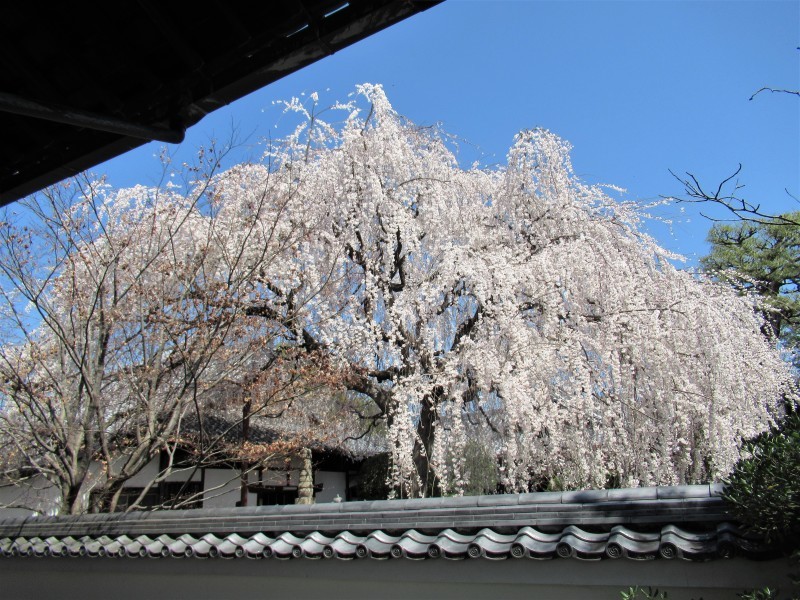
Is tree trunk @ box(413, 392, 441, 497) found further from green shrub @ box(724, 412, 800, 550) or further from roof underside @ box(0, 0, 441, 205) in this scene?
roof underside @ box(0, 0, 441, 205)

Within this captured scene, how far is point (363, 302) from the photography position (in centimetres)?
915

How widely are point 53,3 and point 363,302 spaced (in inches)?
283

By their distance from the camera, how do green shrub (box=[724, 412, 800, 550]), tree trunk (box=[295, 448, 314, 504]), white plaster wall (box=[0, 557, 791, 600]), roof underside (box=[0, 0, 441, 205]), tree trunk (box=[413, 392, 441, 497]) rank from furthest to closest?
tree trunk (box=[295, 448, 314, 504]), tree trunk (box=[413, 392, 441, 497]), white plaster wall (box=[0, 557, 791, 600]), green shrub (box=[724, 412, 800, 550]), roof underside (box=[0, 0, 441, 205])

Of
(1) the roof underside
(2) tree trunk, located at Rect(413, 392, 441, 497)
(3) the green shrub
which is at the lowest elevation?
(3) the green shrub

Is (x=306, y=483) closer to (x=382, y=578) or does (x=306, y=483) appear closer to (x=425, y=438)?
(x=425, y=438)

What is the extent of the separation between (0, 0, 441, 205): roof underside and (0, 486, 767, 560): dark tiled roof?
250 cm

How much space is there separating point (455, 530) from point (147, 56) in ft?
9.39

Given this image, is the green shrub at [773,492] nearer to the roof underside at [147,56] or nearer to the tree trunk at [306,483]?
the roof underside at [147,56]

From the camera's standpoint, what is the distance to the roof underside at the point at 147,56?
205 centimetres

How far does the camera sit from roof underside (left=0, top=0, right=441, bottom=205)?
6.74ft

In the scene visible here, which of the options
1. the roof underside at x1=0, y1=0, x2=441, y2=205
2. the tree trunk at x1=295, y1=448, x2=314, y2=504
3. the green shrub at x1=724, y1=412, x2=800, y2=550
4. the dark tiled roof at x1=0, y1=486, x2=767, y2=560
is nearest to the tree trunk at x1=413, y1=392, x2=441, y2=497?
the dark tiled roof at x1=0, y1=486, x2=767, y2=560

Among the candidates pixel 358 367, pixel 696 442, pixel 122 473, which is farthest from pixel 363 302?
pixel 696 442

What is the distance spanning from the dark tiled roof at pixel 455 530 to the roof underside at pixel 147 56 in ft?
8.21

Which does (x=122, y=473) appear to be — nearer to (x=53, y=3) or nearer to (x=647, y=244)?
(x=53, y=3)
